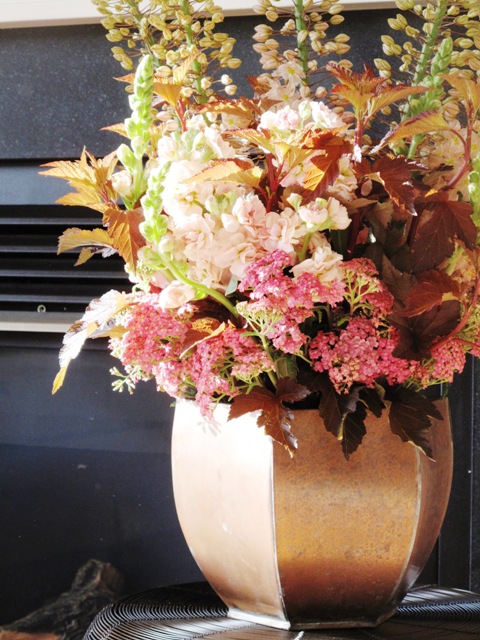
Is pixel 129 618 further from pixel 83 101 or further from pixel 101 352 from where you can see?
pixel 83 101

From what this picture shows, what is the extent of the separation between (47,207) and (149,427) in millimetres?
377

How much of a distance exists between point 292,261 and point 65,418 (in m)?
0.82

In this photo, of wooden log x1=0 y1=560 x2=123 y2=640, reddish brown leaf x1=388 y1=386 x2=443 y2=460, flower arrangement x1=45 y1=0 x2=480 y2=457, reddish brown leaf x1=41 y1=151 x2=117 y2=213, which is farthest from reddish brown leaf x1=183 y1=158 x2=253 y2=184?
wooden log x1=0 y1=560 x2=123 y2=640

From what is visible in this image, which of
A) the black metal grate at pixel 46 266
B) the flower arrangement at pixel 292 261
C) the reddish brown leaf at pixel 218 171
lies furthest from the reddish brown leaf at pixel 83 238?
the black metal grate at pixel 46 266

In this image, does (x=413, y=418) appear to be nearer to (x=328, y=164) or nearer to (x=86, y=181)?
(x=328, y=164)

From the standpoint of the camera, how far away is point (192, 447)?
2.27ft

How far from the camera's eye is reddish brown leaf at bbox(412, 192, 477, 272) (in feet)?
2.02

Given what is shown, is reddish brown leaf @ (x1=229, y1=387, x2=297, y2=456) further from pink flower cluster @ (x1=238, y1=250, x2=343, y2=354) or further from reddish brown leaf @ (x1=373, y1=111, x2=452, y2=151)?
reddish brown leaf @ (x1=373, y1=111, x2=452, y2=151)

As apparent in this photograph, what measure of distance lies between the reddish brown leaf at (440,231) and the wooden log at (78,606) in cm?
89

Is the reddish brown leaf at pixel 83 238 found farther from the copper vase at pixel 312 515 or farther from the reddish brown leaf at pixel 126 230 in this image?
the copper vase at pixel 312 515

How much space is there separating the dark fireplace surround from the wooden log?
0.06 ft

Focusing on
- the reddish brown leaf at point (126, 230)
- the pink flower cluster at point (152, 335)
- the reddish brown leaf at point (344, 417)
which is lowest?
the reddish brown leaf at point (344, 417)

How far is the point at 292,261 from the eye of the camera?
2.02 feet

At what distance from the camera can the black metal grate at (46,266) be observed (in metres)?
1.32
